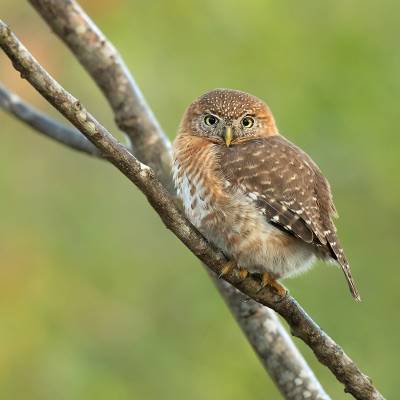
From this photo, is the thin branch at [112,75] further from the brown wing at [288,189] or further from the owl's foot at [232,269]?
the owl's foot at [232,269]

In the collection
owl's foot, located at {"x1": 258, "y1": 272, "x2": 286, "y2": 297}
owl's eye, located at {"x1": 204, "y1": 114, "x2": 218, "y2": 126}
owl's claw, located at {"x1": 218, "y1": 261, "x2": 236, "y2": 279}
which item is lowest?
owl's claw, located at {"x1": 218, "y1": 261, "x2": 236, "y2": 279}

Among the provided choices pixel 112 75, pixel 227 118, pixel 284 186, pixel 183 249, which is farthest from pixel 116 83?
pixel 183 249

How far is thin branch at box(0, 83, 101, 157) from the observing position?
192 inches

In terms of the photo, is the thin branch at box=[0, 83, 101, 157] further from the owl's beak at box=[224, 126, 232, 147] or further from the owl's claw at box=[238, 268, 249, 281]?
the owl's claw at box=[238, 268, 249, 281]

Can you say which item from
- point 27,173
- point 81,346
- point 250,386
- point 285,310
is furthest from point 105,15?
point 285,310

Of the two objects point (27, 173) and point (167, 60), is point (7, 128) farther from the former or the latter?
point (167, 60)

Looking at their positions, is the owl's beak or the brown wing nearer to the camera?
the brown wing

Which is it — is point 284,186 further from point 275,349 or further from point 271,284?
point 275,349

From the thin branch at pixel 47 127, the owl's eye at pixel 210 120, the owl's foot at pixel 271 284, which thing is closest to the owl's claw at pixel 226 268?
the owl's foot at pixel 271 284

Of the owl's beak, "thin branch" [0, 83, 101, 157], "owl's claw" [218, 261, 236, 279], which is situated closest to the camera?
"owl's claw" [218, 261, 236, 279]

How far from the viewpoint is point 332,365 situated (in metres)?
3.65

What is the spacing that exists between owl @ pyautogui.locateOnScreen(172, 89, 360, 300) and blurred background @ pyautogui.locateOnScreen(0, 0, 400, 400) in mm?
1733

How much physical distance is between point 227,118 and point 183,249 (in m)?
2.48

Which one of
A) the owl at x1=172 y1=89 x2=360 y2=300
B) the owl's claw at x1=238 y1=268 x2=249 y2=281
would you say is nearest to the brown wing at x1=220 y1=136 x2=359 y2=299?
the owl at x1=172 y1=89 x2=360 y2=300
